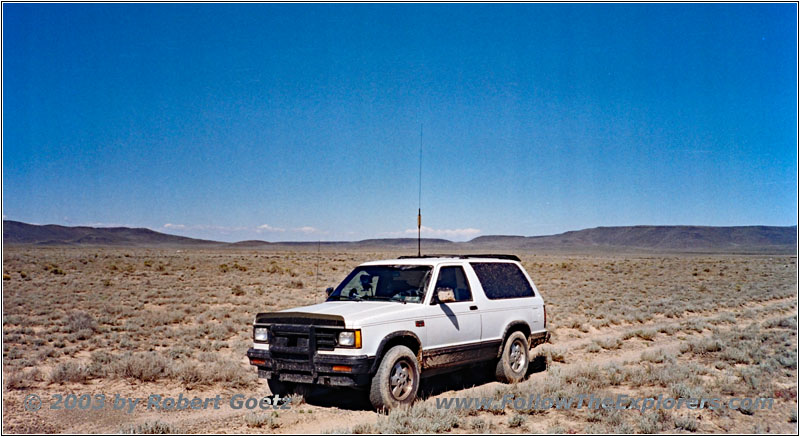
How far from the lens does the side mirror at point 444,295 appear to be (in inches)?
325

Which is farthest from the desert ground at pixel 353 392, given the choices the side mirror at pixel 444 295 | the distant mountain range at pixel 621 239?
the distant mountain range at pixel 621 239

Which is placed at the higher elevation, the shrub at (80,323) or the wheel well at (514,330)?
the wheel well at (514,330)

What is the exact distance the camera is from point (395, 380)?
754 cm

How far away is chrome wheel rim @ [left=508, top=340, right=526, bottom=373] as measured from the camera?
9.60 metres

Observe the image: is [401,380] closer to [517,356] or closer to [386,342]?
[386,342]

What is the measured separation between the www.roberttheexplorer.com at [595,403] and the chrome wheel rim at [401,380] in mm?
468

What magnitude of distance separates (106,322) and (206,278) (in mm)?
17773

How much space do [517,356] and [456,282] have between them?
177 cm

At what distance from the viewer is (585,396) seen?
8414 millimetres

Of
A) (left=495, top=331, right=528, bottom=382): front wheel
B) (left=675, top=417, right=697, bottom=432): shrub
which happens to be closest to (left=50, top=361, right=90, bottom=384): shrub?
(left=495, top=331, right=528, bottom=382): front wheel

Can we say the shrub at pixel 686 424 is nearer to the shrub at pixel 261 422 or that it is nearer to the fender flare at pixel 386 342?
the fender flare at pixel 386 342

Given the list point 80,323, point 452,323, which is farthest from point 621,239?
point 452,323

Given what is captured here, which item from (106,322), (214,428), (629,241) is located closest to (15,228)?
(629,241)

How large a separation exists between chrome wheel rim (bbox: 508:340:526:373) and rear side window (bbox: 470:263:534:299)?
0.78 m
